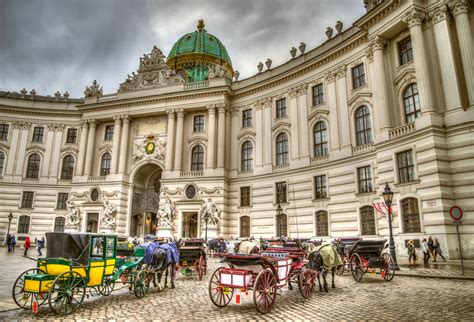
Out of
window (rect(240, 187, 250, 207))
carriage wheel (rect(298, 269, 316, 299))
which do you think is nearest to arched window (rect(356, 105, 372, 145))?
window (rect(240, 187, 250, 207))

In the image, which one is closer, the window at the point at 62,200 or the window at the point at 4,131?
the window at the point at 62,200

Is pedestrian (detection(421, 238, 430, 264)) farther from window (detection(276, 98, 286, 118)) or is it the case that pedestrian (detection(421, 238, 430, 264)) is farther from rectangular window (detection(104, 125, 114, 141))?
rectangular window (detection(104, 125, 114, 141))

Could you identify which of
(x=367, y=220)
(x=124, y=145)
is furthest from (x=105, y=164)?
(x=367, y=220)

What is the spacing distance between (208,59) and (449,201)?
35.5m

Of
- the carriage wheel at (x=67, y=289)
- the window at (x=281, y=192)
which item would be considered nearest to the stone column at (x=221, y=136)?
the window at (x=281, y=192)

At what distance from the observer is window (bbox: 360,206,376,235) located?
24497 mm

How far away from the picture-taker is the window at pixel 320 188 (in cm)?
2867

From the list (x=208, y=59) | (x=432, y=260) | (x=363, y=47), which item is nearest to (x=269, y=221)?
(x=432, y=260)

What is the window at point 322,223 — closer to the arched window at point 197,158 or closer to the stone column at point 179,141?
the arched window at point 197,158

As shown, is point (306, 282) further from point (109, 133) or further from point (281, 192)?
point (109, 133)

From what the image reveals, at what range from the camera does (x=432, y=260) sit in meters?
18.6

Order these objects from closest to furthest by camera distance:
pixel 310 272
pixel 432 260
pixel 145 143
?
pixel 310 272, pixel 432 260, pixel 145 143

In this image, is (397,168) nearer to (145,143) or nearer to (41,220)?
(145,143)

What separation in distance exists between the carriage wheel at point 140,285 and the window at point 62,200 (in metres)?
36.0
